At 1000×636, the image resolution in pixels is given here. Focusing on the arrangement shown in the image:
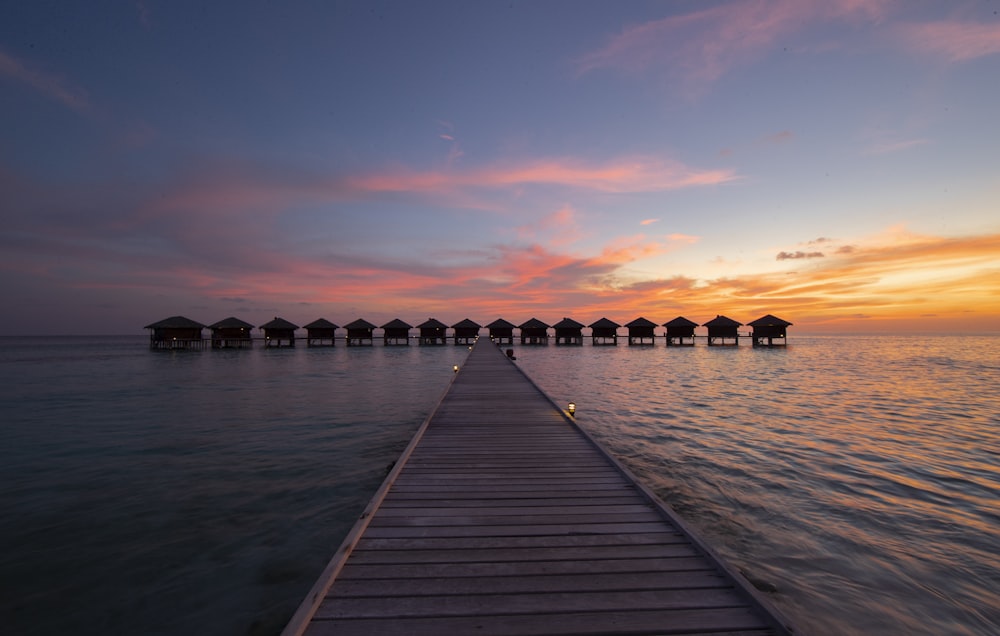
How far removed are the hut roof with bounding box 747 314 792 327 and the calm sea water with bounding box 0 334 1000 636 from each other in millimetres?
32618

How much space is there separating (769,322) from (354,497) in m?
51.3

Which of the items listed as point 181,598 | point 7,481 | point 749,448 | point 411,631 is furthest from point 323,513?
point 749,448

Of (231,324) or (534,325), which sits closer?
(231,324)

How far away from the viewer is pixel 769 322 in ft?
150

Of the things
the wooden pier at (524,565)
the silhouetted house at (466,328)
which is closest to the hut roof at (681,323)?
the silhouetted house at (466,328)

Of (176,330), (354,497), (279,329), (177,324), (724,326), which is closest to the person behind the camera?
(354,497)

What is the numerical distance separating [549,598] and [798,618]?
2898 mm

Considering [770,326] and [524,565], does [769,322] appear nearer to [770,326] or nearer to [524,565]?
[770,326]

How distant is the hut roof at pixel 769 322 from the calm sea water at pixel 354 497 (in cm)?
3262

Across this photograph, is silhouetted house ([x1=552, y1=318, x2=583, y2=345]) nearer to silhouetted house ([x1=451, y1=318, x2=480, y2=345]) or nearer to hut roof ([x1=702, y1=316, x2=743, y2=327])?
silhouetted house ([x1=451, y1=318, x2=480, y2=345])

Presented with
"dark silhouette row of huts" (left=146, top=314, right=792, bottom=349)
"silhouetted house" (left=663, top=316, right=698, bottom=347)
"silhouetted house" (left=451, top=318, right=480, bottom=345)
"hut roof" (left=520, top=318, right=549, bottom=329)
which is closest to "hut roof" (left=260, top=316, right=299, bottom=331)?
"dark silhouette row of huts" (left=146, top=314, right=792, bottom=349)

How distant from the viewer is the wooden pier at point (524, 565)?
7.97 ft

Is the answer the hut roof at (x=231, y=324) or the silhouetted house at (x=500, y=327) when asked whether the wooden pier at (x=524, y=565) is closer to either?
the silhouetted house at (x=500, y=327)

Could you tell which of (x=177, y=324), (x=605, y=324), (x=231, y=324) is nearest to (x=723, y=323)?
(x=605, y=324)
